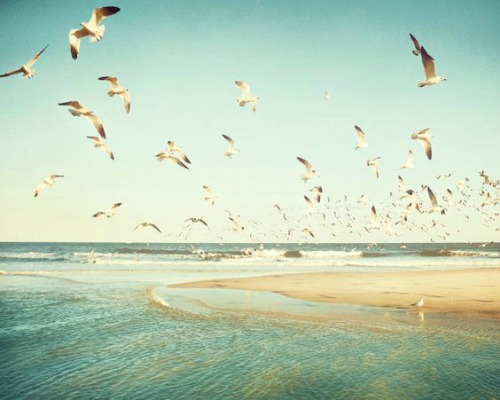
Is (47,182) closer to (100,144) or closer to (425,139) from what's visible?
(100,144)

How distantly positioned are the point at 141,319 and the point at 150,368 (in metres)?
4.34

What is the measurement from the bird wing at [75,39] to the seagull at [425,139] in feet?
36.9

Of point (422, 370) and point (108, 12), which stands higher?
point (108, 12)

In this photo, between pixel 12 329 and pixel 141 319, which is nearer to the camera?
pixel 12 329

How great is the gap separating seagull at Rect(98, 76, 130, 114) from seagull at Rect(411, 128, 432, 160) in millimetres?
9888

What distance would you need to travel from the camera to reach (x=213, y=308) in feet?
44.2

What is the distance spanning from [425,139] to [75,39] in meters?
12.0

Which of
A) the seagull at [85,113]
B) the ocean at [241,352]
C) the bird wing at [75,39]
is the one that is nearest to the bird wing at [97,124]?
the seagull at [85,113]

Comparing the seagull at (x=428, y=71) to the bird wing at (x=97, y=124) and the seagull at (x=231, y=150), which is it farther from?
the bird wing at (x=97, y=124)

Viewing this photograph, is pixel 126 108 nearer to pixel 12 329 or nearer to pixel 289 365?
pixel 12 329

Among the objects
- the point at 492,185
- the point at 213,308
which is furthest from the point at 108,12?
the point at 492,185

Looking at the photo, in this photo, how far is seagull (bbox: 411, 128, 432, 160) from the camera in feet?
49.4

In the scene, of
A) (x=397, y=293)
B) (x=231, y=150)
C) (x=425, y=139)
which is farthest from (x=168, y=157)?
(x=397, y=293)

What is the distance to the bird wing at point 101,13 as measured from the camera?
30.6 feet
